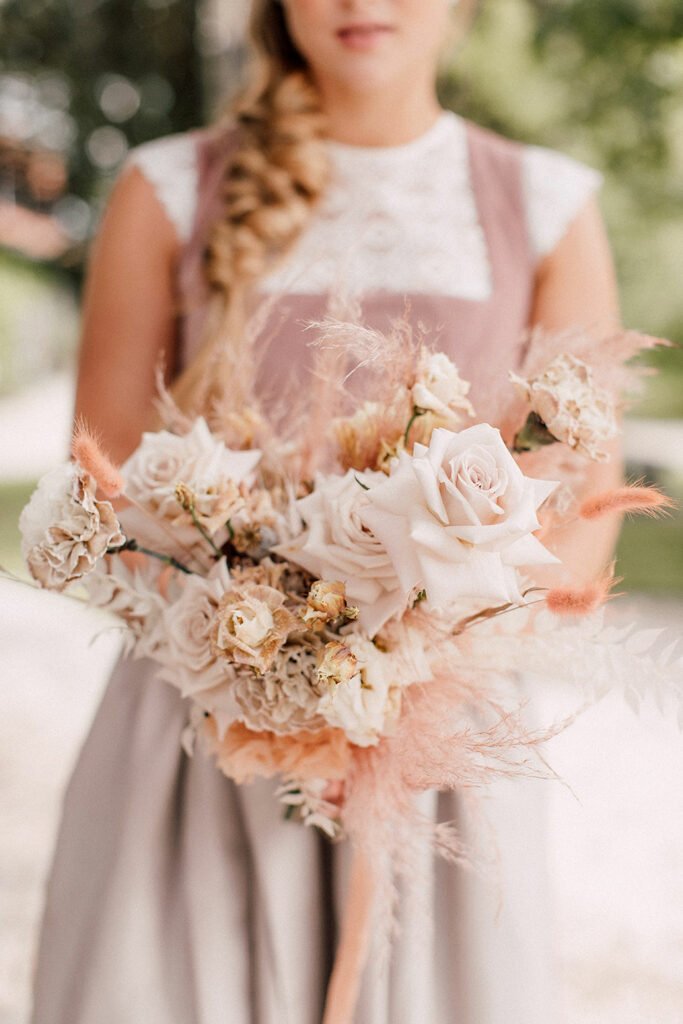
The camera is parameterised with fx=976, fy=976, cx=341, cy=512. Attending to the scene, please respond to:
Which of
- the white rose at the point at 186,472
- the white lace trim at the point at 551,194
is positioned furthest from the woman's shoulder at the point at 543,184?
the white rose at the point at 186,472

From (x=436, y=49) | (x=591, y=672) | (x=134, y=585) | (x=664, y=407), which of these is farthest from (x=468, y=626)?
(x=664, y=407)

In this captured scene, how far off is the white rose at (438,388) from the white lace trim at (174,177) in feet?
2.63

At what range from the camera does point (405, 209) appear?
1.68 m

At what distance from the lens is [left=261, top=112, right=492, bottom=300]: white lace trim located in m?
1.60

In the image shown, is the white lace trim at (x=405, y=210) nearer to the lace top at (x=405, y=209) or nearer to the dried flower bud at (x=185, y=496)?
the lace top at (x=405, y=209)

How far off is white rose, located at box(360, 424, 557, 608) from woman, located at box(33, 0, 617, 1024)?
22 cm

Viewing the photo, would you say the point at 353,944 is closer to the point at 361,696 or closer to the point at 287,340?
the point at 361,696

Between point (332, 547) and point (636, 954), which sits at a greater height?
point (332, 547)

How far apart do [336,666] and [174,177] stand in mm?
1039

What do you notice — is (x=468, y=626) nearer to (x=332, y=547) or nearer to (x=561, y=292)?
(x=332, y=547)

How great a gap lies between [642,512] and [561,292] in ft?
2.44

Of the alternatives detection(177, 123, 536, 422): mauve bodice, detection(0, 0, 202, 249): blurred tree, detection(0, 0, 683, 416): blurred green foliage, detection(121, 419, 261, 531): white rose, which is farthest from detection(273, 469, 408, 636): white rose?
detection(0, 0, 202, 249): blurred tree

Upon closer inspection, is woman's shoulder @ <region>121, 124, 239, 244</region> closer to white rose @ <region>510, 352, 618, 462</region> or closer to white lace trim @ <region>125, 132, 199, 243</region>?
white lace trim @ <region>125, 132, 199, 243</region>

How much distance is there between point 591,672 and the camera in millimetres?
900
